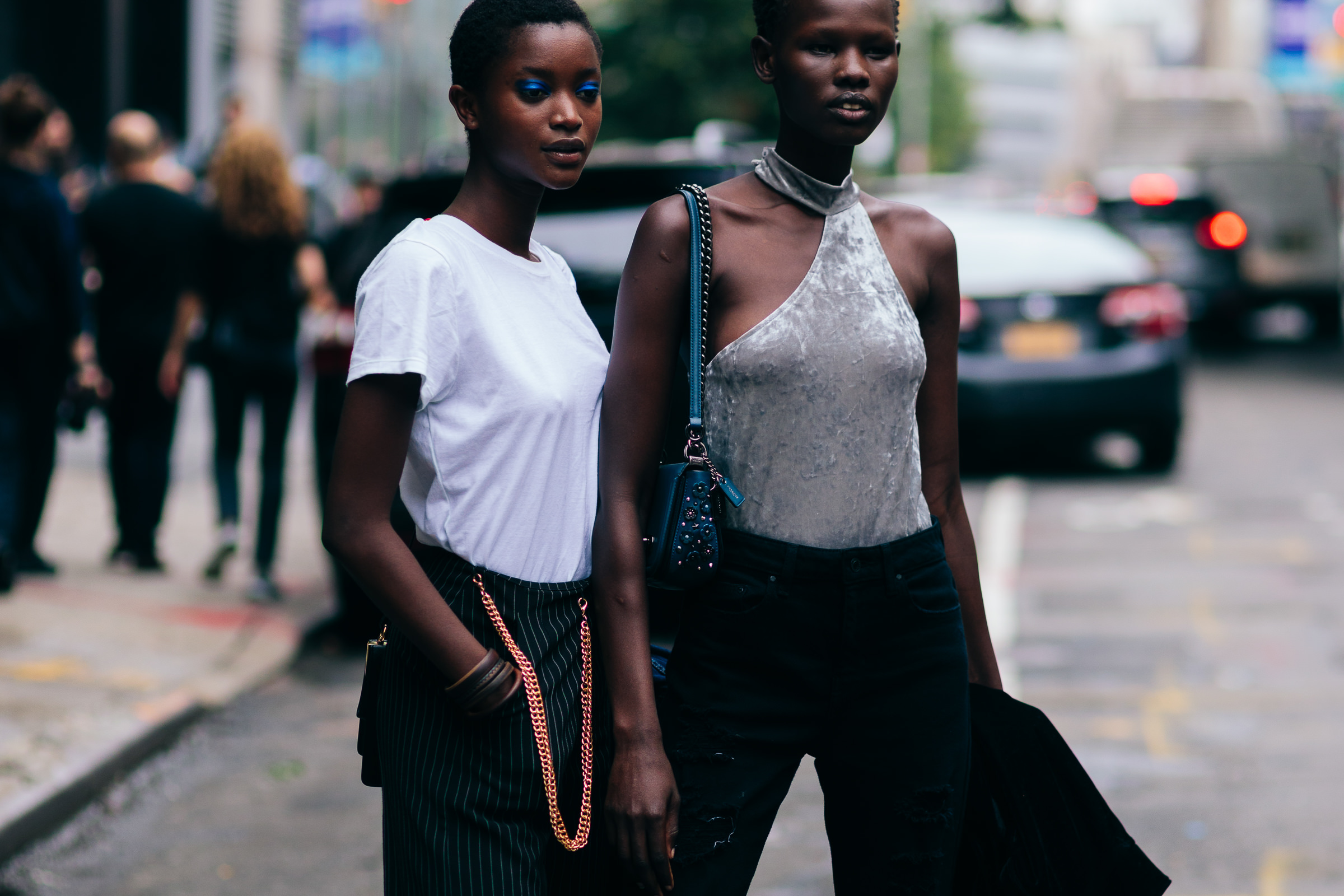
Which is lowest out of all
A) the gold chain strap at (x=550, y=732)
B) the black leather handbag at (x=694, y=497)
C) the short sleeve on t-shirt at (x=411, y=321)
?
the gold chain strap at (x=550, y=732)

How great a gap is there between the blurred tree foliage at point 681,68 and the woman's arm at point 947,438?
2200 cm

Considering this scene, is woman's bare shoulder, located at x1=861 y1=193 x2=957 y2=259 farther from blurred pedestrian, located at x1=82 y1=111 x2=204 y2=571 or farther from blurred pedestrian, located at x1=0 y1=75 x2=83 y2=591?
blurred pedestrian, located at x1=82 y1=111 x2=204 y2=571

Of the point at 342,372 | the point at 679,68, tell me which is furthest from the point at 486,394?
the point at 679,68

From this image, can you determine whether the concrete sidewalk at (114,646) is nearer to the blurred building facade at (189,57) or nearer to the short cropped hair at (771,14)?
the short cropped hair at (771,14)

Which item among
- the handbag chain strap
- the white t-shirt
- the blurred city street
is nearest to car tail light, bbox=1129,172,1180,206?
the blurred city street

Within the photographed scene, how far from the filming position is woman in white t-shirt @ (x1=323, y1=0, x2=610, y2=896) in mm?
2051

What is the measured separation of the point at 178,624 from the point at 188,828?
6.68 ft

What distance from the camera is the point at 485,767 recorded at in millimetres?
2102

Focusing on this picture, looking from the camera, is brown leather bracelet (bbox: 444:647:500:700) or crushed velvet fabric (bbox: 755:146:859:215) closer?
brown leather bracelet (bbox: 444:647:500:700)

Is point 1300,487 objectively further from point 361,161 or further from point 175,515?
point 361,161

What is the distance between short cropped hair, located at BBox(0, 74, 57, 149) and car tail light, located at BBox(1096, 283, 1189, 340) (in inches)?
235

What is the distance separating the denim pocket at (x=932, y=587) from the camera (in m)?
2.27

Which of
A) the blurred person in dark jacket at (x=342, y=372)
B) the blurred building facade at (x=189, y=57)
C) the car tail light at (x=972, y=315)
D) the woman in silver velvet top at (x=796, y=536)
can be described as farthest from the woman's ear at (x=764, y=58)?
the blurred building facade at (x=189, y=57)

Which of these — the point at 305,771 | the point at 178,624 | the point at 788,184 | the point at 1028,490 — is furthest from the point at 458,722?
the point at 1028,490
